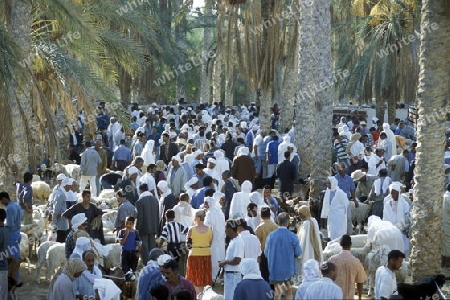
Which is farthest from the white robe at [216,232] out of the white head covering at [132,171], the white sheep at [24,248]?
the white head covering at [132,171]

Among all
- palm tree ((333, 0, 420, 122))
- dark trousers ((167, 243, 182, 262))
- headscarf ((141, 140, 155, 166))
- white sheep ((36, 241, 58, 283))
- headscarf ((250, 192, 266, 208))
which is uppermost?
palm tree ((333, 0, 420, 122))

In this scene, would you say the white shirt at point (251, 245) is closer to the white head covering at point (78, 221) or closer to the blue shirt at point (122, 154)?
the white head covering at point (78, 221)

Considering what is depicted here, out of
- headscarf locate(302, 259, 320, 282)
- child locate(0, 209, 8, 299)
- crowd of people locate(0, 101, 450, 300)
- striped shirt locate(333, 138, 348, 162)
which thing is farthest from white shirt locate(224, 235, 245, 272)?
striped shirt locate(333, 138, 348, 162)

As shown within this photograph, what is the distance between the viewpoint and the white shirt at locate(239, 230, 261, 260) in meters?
12.3

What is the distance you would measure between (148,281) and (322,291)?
97.7 inches

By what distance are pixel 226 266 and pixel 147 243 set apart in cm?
321

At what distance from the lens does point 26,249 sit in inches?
606

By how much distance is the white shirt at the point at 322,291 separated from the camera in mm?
9164

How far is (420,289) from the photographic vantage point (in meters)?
11.0

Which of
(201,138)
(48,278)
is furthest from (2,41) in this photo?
(201,138)

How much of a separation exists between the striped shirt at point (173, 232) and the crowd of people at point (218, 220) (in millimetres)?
15

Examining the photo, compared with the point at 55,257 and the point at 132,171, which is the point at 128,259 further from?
the point at 132,171

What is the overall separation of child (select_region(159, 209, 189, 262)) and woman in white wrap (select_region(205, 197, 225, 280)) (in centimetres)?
49

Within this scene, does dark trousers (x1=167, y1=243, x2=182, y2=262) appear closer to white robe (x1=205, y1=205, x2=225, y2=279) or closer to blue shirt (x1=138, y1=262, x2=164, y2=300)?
white robe (x1=205, y1=205, x2=225, y2=279)
